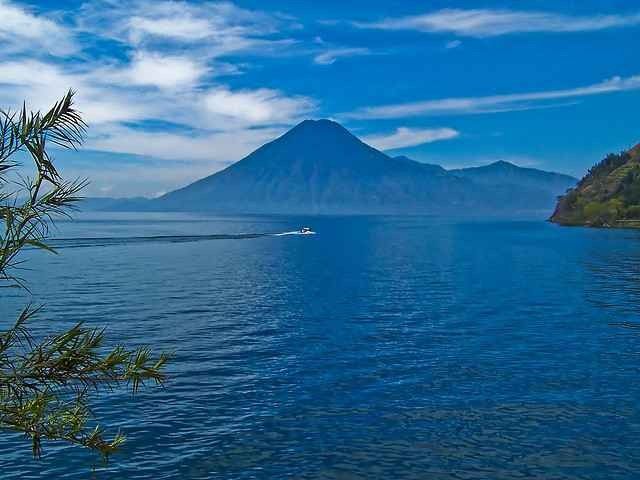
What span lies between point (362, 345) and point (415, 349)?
5.11 metres

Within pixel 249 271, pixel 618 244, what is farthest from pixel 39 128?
pixel 618 244

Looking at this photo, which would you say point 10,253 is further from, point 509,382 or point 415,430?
point 509,382

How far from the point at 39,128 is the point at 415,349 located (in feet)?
142

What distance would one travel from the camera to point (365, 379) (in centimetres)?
4278

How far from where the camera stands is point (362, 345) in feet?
177

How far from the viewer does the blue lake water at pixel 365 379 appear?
96.0ft

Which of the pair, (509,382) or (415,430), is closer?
(415,430)

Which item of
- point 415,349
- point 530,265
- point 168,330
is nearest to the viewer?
point 415,349

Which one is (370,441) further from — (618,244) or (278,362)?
(618,244)

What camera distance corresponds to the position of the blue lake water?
29.2 metres

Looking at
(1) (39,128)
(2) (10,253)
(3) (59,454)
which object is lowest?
(3) (59,454)

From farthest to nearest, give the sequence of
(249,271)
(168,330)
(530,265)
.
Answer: (530,265) → (249,271) → (168,330)

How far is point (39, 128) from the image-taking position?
13.1m

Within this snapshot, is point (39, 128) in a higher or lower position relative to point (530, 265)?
higher
